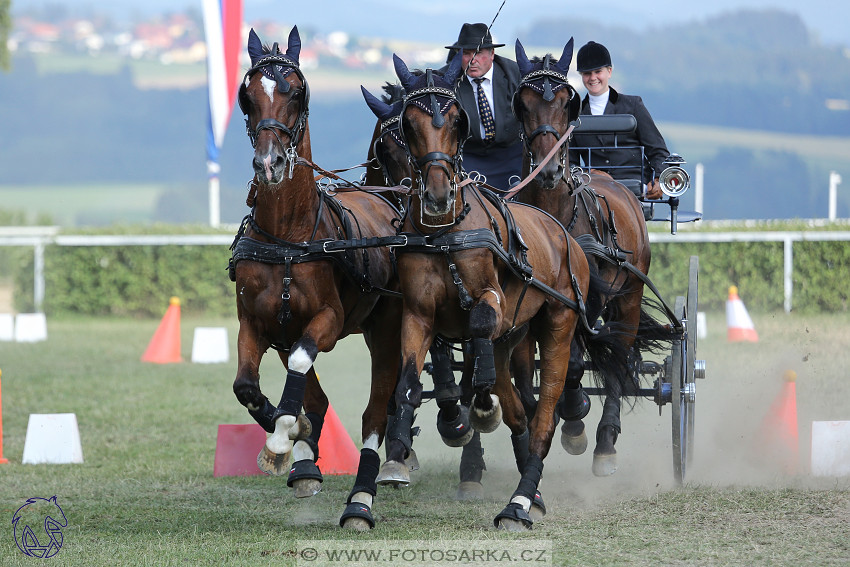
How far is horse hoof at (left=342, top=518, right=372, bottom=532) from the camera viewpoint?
5.05 metres

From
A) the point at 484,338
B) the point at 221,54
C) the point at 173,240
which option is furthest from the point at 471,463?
the point at 221,54

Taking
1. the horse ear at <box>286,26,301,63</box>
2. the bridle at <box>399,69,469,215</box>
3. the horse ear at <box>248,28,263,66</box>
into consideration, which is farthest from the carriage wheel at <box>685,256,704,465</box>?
the horse ear at <box>248,28,263,66</box>

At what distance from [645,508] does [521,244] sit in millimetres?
1589

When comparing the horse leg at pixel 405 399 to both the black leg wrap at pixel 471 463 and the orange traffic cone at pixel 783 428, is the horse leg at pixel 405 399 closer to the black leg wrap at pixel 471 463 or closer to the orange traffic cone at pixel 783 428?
the black leg wrap at pixel 471 463

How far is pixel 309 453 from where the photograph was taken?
5.22 m

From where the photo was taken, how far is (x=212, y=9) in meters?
16.8

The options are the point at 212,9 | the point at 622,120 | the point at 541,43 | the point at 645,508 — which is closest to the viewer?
the point at 645,508

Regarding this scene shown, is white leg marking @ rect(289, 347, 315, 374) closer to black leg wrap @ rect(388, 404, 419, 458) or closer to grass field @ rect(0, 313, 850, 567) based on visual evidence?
black leg wrap @ rect(388, 404, 419, 458)

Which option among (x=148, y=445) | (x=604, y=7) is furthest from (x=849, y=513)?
(x=604, y=7)

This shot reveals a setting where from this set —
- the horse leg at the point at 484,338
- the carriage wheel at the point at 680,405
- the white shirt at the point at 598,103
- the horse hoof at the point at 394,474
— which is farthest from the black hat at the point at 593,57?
the horse hoof at the point at 394,474

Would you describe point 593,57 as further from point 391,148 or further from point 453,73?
point 453,73

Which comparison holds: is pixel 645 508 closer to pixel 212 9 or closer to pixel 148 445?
pixel 148 445

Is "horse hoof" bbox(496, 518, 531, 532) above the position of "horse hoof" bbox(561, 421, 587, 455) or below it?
below

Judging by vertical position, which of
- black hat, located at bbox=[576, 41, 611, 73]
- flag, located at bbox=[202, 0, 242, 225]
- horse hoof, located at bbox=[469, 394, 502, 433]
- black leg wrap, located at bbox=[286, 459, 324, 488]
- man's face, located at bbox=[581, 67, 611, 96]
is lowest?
black leg wrap, located at bbox=[286, 459, 324, 488]
